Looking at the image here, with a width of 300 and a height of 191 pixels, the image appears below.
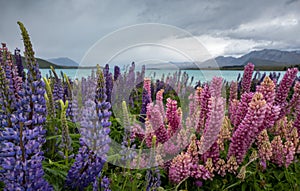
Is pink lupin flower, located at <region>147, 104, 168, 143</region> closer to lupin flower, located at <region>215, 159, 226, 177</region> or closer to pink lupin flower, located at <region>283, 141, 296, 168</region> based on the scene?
lupin flower, located at <region>215, 159, 226, 177</region>

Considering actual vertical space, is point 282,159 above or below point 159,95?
below

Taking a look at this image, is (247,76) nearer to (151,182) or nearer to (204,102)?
(204,102)

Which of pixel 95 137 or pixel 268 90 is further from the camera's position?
pixel 268 90

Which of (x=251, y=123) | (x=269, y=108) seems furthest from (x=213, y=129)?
(x=269, y=108)

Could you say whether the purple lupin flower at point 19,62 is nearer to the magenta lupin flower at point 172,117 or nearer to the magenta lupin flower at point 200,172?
the magenta lupin flower at point 172,117

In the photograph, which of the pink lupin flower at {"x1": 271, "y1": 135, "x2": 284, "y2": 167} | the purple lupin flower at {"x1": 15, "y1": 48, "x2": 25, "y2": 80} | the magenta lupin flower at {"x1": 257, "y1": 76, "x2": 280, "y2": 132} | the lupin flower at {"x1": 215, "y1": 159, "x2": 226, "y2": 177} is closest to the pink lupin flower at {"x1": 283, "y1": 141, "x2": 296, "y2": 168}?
the pink lupin flower at {"x1": 271, "y1": 135, "x2": 284, "y2": 167}

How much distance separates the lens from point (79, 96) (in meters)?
3.62

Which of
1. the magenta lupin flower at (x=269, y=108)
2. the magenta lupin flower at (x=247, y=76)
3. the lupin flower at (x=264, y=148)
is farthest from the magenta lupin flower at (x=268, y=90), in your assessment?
the magenta lupin flower at (x=247, y=76)

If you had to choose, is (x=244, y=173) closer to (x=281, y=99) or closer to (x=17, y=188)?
(x=281, y=99)

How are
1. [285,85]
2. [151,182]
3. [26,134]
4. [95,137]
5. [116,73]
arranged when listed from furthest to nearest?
[116,73] < [285,85] < [151,182] < [95,137] < [26,134]

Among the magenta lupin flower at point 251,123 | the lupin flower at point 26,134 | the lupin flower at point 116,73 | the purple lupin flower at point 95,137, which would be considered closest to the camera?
the lupin flower at point 26,134

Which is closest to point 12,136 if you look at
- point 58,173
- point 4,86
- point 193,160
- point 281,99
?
point 4,86

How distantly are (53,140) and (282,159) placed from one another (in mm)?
2345

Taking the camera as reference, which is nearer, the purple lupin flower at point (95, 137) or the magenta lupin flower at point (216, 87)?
the purple lupin flower at point (95, 137)
